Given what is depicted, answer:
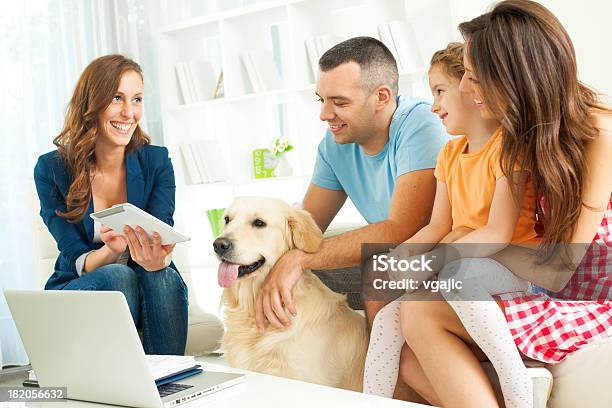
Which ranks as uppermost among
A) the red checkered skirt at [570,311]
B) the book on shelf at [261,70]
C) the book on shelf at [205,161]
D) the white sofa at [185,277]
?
the book on shelf at [261,70]

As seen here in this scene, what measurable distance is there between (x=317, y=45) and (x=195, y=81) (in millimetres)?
862

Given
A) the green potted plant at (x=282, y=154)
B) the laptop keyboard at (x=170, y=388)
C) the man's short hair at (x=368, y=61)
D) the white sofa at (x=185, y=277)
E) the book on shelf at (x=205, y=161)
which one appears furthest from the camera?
the book on shelf at (x=205, y=161)

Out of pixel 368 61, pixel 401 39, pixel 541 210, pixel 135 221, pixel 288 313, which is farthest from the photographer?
pixel 401 39

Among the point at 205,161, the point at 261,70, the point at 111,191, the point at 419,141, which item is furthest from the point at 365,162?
the point at 205,161

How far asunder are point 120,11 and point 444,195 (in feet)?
9.85

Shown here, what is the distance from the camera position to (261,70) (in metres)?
3.76

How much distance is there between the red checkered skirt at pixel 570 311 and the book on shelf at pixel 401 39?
181cm

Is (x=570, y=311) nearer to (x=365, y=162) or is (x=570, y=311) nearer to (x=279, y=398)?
(x=279, y=398)

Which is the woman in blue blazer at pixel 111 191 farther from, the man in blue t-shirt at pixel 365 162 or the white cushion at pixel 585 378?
the white cushion at pixel 585 378

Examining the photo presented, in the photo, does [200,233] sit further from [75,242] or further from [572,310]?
[572,310]

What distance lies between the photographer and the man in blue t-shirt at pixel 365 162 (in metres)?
1.84

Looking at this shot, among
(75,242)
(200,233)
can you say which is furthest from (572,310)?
(200,233)

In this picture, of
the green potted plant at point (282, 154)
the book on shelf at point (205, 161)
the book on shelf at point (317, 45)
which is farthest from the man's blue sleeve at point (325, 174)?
the book on shelf at point (205, 161)

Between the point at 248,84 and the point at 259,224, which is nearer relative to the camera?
the point at 259,224
